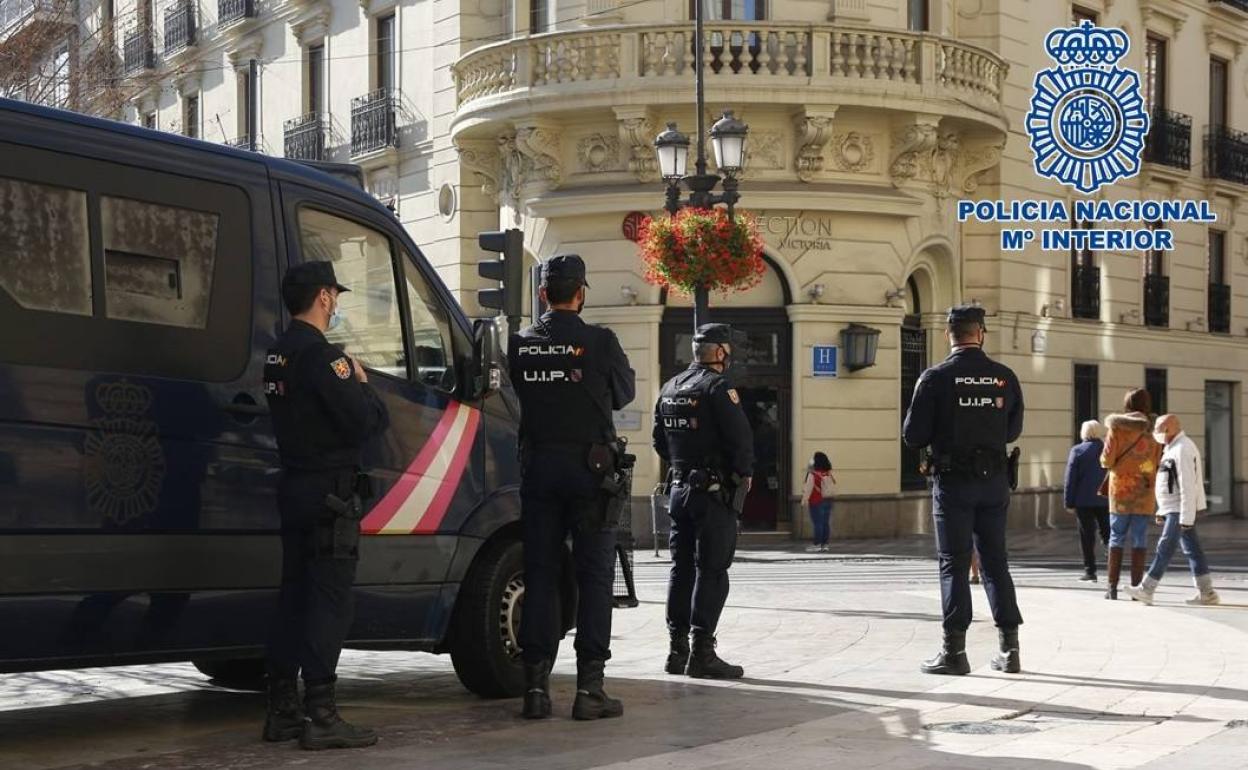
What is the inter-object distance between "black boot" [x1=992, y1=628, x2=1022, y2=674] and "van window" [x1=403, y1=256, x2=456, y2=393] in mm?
3387

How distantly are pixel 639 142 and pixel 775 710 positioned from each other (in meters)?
17.8

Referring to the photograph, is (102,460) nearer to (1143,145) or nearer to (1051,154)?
(1051,154)

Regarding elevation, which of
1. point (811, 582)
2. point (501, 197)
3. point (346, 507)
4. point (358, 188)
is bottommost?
point (811, 582)

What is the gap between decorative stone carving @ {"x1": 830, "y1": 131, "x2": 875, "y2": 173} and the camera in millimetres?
26500

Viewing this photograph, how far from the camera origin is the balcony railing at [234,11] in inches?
1357

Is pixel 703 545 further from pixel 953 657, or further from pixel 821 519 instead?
pixel 821 519

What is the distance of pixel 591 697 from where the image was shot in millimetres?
8398

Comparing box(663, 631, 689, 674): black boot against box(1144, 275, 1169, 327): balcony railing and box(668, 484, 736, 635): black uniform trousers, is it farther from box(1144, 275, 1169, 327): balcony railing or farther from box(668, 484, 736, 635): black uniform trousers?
box(1144, 275, 1169, 327): balcony railing

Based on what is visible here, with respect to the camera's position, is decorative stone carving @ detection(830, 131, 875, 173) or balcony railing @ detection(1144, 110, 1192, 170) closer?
decorative stone carving @ detection(830, 131, 875, 173)

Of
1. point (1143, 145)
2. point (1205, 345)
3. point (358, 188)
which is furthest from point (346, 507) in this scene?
point (1205, 345)

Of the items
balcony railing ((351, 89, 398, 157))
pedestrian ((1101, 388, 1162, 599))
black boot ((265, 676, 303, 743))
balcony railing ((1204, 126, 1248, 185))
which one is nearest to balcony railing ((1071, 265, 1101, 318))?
balcony railing ((1204, 126, 1248, 185))

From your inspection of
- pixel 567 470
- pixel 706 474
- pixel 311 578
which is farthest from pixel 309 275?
pixel 706 474

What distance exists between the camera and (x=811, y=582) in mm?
18625

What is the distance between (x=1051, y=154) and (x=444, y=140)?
10.2 metres
